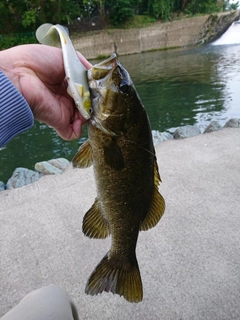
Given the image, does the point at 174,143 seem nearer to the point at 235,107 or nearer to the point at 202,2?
the point at 235,107

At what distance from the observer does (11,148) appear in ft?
29.0

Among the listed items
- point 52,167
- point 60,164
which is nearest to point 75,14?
point 60,164

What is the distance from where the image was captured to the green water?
808 cm

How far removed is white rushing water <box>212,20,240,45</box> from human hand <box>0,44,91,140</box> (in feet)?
121

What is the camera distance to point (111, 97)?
4.88ft

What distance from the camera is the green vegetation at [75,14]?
32219mm

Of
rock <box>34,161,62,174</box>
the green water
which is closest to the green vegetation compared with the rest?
the green water

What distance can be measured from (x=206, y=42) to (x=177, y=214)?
123 feet

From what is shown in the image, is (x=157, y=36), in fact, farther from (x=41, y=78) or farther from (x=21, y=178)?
(x=41, y=78)

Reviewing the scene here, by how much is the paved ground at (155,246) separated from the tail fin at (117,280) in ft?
3.22

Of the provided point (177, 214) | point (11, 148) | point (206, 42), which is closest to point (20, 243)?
point (177, 214)

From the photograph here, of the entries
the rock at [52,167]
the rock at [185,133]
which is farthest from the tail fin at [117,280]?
the rock at [185,133]

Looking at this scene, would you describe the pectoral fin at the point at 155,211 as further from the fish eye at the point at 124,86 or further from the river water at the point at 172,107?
the river water at the point at 172,107

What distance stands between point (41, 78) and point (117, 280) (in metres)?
1.36
